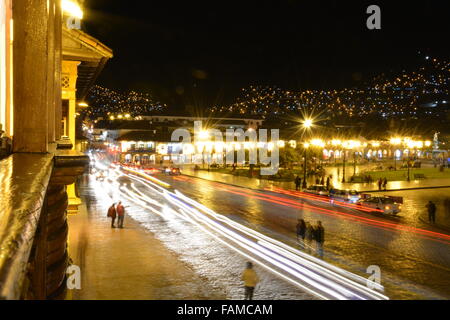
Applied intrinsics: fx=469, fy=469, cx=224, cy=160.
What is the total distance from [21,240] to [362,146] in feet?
271

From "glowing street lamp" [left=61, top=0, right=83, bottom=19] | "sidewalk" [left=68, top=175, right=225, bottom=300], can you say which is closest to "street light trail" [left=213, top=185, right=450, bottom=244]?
"sidewalk" [left=68, top=175, right=225, bottom=300]

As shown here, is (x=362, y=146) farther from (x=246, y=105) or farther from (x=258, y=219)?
(x=258, y=219)

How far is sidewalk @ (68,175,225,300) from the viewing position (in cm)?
977

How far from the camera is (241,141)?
67.6m

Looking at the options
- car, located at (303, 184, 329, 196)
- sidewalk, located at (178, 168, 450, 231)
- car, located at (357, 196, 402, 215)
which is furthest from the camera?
car, located at (303, 184, 329, 196)

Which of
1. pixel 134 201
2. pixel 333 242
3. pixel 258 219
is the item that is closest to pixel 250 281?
pixel 333 242

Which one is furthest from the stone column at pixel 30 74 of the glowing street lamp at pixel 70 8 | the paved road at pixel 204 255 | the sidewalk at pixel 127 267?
the paved road at pixel 204 255

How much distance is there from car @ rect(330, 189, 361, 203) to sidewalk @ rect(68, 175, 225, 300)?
13415 millimetres

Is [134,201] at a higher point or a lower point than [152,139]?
lower

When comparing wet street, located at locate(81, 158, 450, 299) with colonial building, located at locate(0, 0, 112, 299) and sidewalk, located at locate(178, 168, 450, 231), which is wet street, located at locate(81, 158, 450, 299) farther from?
colonial building, located at locate(0, 0, 112, 299)

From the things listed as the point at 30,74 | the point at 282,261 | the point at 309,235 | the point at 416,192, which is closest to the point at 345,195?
the point at 416,192

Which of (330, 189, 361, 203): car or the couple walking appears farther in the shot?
(330, 189, 361, 203): car

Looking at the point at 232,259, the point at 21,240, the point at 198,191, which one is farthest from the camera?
the point at 198,191
